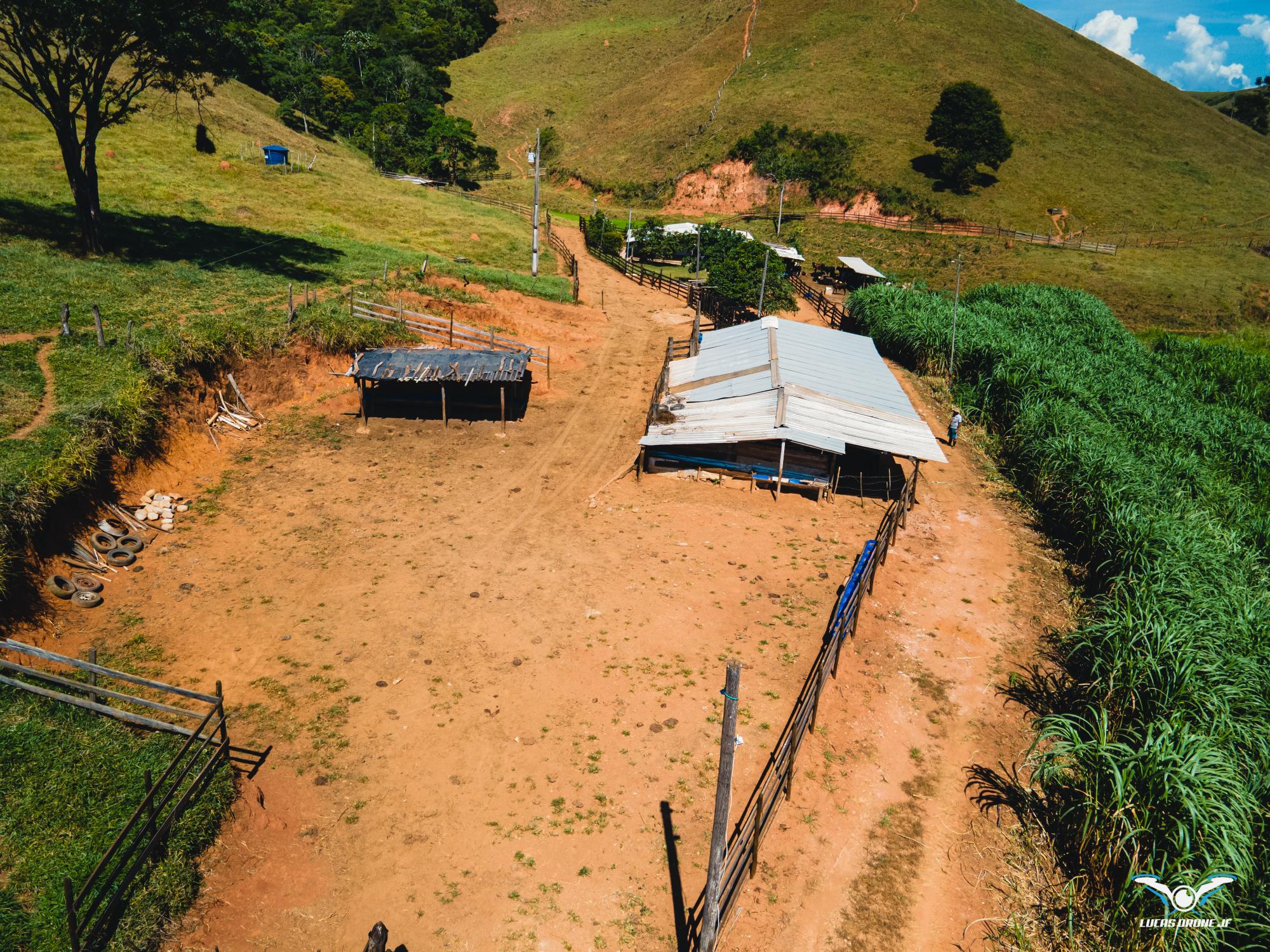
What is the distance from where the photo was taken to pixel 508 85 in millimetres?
107875

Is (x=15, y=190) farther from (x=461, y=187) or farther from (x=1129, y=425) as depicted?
(x=1129, y=425)

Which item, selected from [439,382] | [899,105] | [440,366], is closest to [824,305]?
[440,366]

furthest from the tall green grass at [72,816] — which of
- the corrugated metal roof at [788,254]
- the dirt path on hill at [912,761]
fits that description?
the corrugated metal roof at [788,254]

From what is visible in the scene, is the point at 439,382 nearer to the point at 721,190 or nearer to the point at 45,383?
the point at 45,383

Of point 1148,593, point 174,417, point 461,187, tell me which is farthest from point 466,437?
point 461,187

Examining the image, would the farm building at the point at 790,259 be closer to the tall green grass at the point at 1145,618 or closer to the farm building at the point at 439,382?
the tall green grass at the point at 1145,618

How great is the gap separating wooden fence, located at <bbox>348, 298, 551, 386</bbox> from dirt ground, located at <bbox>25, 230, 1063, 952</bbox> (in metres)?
6.36

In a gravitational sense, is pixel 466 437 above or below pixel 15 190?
below

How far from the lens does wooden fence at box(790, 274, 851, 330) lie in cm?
4206

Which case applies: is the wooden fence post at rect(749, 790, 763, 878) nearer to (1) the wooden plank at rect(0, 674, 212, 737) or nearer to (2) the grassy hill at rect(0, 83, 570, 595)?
(1) the wooden plank at rect(0, 674, 212, 737)

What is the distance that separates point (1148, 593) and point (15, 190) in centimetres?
4640

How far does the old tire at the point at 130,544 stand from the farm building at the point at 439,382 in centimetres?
818

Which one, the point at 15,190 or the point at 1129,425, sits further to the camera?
the point at 15,190

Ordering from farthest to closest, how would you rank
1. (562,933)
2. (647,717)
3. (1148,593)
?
1. (1148,593)
2. (647,717)
3. (562,933)
